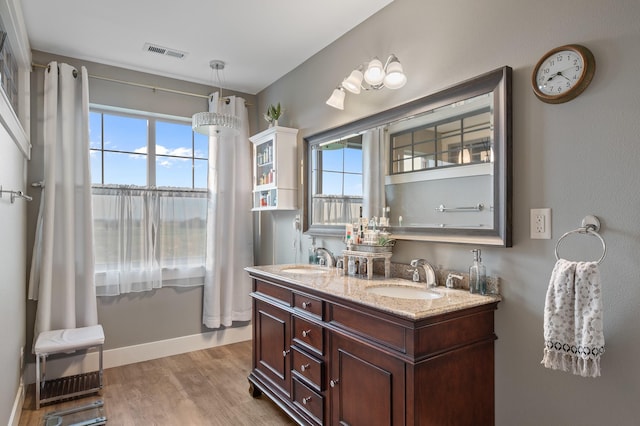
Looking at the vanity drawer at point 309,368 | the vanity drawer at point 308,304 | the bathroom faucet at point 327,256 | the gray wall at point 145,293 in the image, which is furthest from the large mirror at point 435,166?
the gray wall at point 145,293

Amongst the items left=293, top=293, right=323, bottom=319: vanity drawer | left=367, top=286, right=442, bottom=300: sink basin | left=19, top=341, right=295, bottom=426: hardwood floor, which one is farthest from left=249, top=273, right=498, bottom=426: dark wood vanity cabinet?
left=19, top=341, right=295, bottom=426: hardwood floor

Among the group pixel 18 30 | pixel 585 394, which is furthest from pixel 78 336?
pixel 585 394

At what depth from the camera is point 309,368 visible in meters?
2.09

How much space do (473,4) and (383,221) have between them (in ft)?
4.11

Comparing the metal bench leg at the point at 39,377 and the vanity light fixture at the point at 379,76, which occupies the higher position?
the vanity light fixture at the point at 379,76

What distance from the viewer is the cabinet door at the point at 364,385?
61.4 inches

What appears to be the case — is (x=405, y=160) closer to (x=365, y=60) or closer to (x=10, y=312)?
(x=365, y=60)

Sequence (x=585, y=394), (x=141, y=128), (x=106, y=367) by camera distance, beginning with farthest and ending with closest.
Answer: (x=141, y=128) → (x=106, y=367) → (x=585, y=394)

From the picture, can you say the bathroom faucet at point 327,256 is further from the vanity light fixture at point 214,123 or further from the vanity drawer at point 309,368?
the vanity light fixture at point 214,123

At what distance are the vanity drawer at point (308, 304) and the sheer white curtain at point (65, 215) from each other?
186cm

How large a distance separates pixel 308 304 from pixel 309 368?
13.7 inches

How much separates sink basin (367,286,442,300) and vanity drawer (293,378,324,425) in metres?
0.63

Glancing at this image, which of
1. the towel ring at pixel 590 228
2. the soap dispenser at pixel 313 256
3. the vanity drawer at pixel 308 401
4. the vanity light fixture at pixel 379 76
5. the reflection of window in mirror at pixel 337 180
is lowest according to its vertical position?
the vanity drawer at pixel 308 401

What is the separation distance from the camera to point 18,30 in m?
2.35
